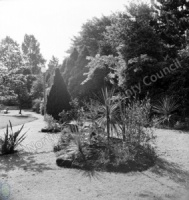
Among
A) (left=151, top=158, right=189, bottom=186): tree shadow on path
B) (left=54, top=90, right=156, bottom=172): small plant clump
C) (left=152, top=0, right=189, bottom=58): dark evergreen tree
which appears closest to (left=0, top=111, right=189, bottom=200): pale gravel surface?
(left=151, top=158, right=189, bottom=186): tree shadow on path

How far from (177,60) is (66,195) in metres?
12.3

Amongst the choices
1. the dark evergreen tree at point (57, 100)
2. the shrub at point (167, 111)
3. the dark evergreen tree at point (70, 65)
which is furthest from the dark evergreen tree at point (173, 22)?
the dark evergreen tree at point (57, 100)

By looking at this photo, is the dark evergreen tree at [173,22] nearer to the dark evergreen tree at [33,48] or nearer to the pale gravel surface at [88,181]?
the pale gravel surface at [88,181]

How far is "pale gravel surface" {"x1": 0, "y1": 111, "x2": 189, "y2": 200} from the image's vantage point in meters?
4.78

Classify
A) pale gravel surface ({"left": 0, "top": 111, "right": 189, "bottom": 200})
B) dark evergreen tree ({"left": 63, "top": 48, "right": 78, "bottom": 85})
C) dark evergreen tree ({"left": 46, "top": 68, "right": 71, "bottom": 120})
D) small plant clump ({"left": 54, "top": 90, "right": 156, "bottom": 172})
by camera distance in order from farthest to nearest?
dark evergreen tree ({"left": 63, "top": 48, "right": 78, "bottom": 85}), dark evergreen tree ({"left": 46, "top": 68, "right": 71, "bottom": 120}), small plant clump ({"left": 54, "top": 90, "right": 156, "bottom": 172}), pale gravel surface ({"left": 0, "top": 111, "right": 189, "bottom": 200})

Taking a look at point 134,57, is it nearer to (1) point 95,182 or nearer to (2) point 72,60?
(2) point 72,60

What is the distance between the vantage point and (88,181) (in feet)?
18.1

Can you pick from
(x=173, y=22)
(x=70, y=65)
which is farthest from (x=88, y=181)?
(x=70, y=65)

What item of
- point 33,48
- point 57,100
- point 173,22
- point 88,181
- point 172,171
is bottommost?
point 88,181

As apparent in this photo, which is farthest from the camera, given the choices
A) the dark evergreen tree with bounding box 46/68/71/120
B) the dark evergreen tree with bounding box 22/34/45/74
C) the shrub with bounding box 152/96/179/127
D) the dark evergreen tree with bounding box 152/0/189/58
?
the dark evergreen tree with bounding box 22/34/45/74

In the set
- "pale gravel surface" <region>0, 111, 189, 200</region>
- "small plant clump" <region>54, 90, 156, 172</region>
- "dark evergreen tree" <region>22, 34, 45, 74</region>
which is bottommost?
"pale gravel surface" <region>0, 111, 189, 200</region>

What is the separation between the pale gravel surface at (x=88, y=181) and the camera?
15.7 ft

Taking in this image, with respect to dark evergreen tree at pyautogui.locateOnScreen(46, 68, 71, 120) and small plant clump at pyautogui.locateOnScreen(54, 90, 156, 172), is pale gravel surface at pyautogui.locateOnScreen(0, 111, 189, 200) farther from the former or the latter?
dark evergreen tree at pyautogui.locateOnScreen(46, 68, 71, 120)

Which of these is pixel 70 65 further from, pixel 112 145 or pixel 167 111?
pixel 112 145
